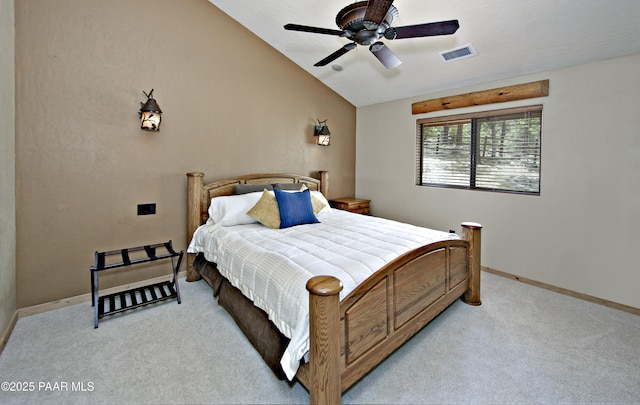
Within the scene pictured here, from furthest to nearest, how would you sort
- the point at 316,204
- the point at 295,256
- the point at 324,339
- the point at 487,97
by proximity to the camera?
the point at 316,204
the point at 487,97
the point at 295,256
the point at 324,339

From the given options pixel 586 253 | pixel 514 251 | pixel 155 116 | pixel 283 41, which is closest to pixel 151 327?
pixel 155 116

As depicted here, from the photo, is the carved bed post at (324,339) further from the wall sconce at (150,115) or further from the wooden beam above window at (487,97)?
the wooden beam above window at (487,97)

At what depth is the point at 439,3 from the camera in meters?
2.51

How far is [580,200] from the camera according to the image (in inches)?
115

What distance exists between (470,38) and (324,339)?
10.3 feet

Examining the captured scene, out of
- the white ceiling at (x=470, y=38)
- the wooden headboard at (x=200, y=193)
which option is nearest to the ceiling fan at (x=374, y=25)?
the white ceiling at (x=470, y=38)

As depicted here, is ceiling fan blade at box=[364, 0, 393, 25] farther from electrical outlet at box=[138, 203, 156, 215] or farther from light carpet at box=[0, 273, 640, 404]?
electrical outlet at box=[138, 203, 156, 215]

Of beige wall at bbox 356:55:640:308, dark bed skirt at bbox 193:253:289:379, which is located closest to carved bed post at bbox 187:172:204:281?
dark bed skirt at bbox 193:253:289:379

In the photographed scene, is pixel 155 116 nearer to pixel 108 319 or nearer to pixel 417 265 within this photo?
pixel 108 319

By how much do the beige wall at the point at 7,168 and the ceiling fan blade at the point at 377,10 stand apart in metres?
2.61

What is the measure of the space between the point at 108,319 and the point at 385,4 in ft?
10.5

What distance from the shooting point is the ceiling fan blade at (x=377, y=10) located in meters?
1.69

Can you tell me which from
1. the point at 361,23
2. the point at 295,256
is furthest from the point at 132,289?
the point at 361,23

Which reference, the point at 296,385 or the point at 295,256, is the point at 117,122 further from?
the point at 296,385
